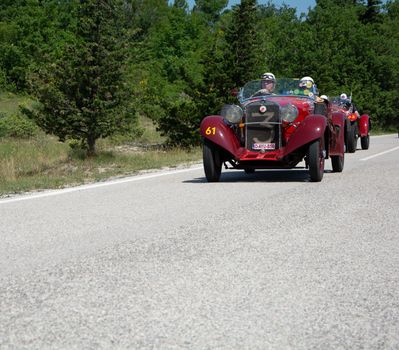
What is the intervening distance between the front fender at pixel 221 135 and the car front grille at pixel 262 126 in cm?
25

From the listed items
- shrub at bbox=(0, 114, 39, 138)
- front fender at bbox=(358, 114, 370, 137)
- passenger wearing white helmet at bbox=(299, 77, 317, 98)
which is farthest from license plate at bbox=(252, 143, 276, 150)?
shrub at bbox=(0, 114, 39, 138)

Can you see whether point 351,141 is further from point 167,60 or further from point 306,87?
point 167,60

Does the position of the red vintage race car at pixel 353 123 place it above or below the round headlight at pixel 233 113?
below

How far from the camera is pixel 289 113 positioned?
38.9 ft

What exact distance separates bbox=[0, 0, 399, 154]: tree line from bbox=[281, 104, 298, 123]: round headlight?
950 cm

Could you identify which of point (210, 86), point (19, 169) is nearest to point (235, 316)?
point (19, 169)

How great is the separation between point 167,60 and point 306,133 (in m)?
54.6

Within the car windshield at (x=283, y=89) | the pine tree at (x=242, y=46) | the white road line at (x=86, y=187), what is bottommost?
the white road line at (x=86, y=187)

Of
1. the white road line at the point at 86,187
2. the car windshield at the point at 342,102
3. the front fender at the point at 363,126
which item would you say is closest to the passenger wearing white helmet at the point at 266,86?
the white road line at the point at 86,187

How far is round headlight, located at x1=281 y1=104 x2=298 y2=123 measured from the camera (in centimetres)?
1182

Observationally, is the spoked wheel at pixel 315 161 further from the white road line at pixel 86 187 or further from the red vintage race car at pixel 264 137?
the white road line at pixel 86 187

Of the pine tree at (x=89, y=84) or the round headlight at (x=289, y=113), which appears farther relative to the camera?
the pine tree at (x=89, y=84)

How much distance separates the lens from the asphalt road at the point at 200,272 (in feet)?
11.8

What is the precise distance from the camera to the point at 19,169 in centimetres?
1855
